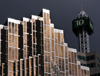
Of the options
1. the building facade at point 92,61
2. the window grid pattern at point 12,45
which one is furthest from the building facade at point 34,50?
Result: the building facade at point 92,61

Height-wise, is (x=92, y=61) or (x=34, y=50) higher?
(x=92, y=61)

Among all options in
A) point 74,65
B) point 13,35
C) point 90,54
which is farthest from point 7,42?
point 90,54

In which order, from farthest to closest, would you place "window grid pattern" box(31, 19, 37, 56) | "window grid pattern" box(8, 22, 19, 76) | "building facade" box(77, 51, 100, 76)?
"building facade" box(77, 51, 100, 76)
"window grid pattern" box(31, 19, 37, 56)
"window grid pattern" box(8, 22, 19, 76)

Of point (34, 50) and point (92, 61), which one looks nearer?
point (34, 50)

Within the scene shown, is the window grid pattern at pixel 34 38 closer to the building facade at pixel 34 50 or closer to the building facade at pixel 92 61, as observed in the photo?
the building facade at pixel 34 50

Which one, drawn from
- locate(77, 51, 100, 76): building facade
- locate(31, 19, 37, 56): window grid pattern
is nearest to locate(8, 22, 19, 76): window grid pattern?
locate(31, 19, 37, 56): window grid pattern

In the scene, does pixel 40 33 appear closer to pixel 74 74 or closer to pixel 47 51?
pixel 47 51

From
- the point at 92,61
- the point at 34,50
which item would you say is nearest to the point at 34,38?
the point at 34,50

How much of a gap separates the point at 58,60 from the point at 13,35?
58.1 ft

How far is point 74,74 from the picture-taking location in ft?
424

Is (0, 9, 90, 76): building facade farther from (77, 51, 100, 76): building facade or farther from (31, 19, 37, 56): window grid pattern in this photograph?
(77, 51, 100, 76): building facade

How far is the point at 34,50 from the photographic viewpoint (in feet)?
398

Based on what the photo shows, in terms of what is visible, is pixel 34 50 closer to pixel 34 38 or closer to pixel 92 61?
pixel 34 38

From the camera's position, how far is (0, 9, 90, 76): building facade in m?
117
